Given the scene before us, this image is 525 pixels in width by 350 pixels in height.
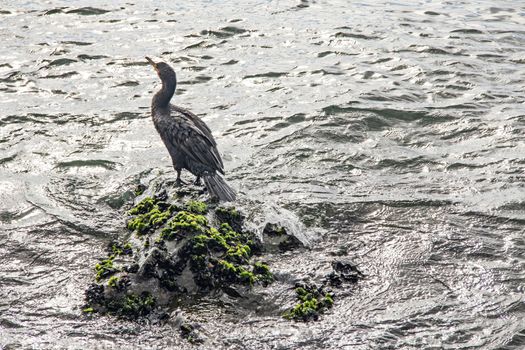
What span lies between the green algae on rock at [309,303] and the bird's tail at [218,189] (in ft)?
4.89

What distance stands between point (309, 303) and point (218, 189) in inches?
77.4

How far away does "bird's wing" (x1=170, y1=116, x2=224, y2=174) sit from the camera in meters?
8.43

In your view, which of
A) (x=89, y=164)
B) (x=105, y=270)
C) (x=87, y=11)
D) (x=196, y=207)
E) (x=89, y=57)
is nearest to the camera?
(x=105, y=270)

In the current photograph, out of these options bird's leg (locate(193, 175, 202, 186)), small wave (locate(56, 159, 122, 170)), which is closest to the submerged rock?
bird's leg (locate(193, 175, 202, 186))

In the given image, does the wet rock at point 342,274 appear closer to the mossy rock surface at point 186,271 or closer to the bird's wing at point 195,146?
the mossy rock surface at point 186,271

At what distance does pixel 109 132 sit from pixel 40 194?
224 cm

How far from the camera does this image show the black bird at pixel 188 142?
8.35m

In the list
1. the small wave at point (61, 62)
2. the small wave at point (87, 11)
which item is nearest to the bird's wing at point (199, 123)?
the small wave at point (61, 62)

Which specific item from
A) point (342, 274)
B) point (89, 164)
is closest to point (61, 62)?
point (89, 164)

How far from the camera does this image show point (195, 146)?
852 centimetres

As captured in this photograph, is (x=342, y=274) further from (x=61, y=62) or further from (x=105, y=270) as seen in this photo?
(x=61, y=62)

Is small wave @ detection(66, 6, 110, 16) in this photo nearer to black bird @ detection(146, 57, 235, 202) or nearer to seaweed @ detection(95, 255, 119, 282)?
black bird @ detection(146, 57, 235, 202)

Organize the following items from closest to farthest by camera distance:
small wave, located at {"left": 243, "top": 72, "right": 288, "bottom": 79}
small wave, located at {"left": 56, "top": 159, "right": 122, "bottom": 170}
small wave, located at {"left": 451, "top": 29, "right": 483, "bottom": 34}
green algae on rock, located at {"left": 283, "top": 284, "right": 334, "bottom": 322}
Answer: green algae on rock, located at {"left": 283, "top": 284, "right": 334, "bottom": 322} → small wave, located at {"left": 56, "top": 159, "right": 122, "bottom": 170} → small wave, located at {"left": 243, "top": 72, "right": 288, "bottom": 79} → small wave, located at {"left": 451, "top": 29, "right": 483, "bottom": 34}

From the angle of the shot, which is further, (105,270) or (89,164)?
(89,164)
